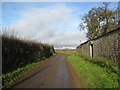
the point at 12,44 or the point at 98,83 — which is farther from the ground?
the point at 12,44

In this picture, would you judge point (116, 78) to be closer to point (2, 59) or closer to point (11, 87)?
point (11, 87)

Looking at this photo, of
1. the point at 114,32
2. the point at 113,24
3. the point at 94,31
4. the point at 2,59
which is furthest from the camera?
the point at 94,31

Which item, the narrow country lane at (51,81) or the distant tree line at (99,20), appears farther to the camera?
the distant tree line at (99,20)

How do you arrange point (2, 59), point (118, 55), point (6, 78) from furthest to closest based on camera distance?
1. point (118, 55)
2. point (2, 59)
3. point (6, 78)

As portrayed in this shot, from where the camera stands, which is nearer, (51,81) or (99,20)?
(51,81)

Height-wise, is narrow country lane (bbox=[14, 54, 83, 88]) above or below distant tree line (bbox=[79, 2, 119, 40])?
below

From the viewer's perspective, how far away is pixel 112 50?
7906 mm

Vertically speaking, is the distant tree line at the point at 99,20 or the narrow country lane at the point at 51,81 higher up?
the distant tree line at the point at 99,20

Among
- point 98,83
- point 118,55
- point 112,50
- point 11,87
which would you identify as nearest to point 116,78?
point 98,83

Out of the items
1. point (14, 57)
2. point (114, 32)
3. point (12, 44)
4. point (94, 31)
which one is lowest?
point (14, 57)

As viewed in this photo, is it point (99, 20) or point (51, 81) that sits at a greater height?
point (99, 20)

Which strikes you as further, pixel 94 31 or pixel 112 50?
pixel 94 31

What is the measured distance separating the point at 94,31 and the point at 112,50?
66.9 ft

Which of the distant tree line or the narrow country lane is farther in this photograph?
the distant tree line
